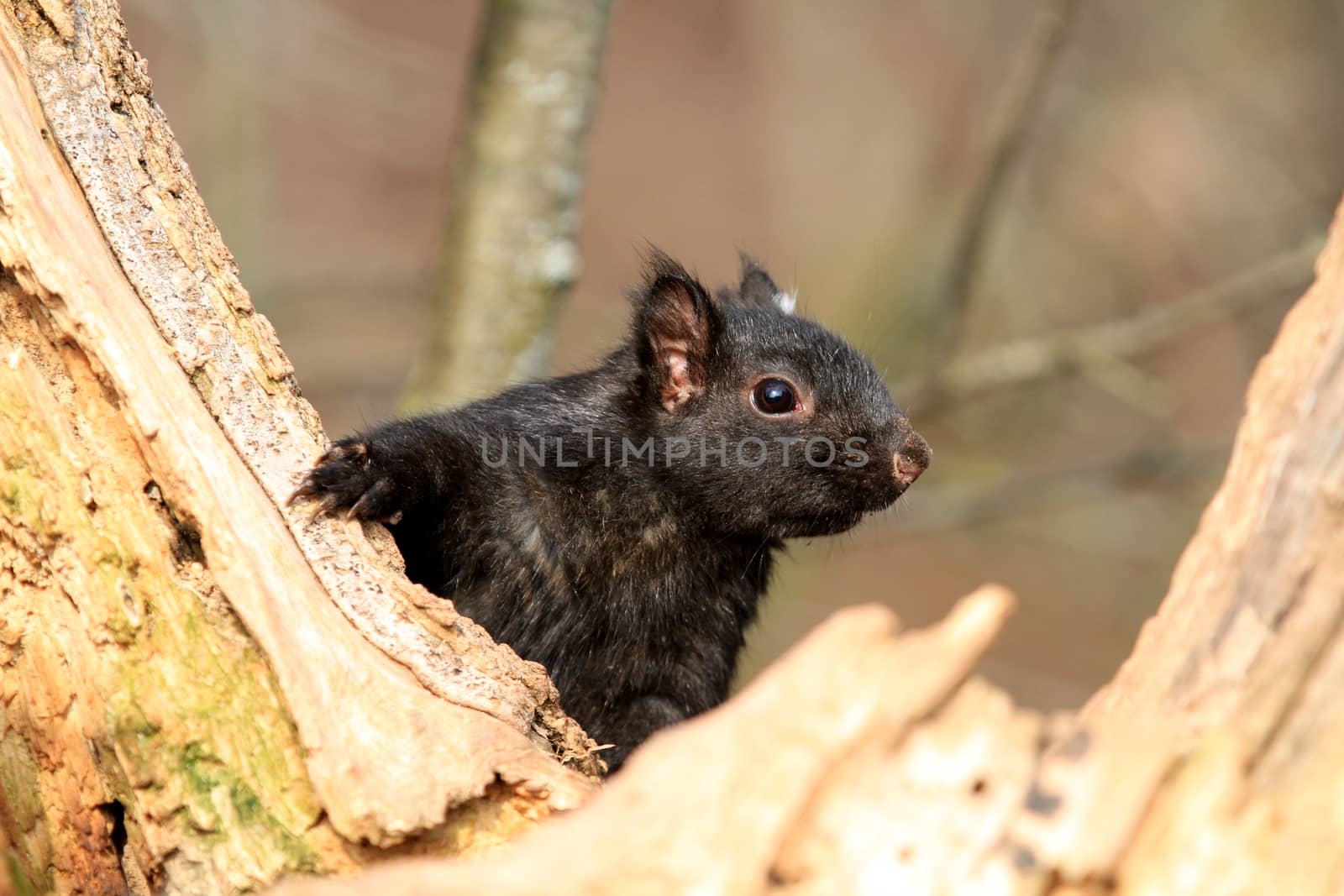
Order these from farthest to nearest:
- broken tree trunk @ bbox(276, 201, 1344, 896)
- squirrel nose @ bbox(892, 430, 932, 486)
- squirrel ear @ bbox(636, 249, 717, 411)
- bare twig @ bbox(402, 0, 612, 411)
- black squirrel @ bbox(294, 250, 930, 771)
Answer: bare twig @ bbox(402, 0, 612, 411)
squirrel ear @ bbox(636, 249, 717, 411)
squirrel nose @ bbox(892, 430, 932, 486)
black squirrel @ bbox(294, 250, 930, 771)
broken tree trunk @ bbox(276, 201, 1344, 896)

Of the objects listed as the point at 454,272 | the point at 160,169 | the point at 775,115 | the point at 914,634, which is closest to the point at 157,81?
the point at 775,115

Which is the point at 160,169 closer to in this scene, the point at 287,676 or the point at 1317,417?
the point at 287,676

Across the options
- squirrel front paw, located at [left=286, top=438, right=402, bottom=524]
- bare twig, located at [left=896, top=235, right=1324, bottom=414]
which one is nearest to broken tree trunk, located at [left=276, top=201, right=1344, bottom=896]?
squirrel front paw, located at [left=286, top=438, right=402, bottom=524]

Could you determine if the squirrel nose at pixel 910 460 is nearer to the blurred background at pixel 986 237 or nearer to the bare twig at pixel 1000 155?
the blurred background at pixel 986 237

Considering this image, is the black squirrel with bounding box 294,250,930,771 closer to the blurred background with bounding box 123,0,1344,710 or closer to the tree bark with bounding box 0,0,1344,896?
the tree bark with bounding box 0,0,1344,896

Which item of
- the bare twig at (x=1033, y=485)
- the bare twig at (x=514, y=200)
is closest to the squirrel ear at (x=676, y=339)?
the bare twig at (x=514, y=200)

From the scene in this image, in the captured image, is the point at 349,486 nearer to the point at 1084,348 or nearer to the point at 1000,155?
the point at 1000,155

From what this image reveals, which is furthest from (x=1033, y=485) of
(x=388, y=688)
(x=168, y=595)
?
(x=168, y=595)
